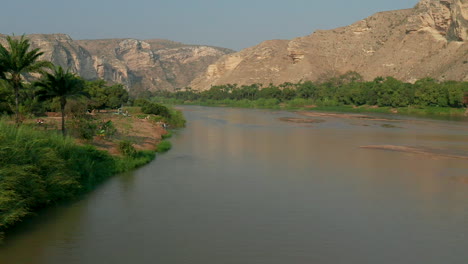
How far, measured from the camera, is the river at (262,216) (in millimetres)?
12406

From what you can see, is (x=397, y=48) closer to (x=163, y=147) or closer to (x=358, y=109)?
(x=358, y=109)

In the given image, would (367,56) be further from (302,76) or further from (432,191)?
(432,191)

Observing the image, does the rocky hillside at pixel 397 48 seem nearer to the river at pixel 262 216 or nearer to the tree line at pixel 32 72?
the river at pixel 262 216

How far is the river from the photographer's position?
12406 millimetres

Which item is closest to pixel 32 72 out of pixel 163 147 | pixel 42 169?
pixel 163 147

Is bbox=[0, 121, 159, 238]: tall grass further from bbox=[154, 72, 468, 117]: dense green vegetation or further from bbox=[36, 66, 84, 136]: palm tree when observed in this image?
bbox=[154, 72, 468, 117]: dense green vegetation

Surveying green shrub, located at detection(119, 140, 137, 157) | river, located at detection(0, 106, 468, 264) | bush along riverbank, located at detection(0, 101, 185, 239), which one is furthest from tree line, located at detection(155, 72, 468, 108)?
bush along riverbank, located at detection(0, 101, 185, 239)

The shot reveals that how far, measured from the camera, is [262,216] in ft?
52.4

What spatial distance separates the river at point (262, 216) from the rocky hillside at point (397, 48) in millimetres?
94606

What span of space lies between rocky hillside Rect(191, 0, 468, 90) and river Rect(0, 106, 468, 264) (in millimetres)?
94606

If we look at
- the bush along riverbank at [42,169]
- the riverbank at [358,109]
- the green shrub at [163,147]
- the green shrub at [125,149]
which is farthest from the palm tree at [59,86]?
the riverbank at [358,109]

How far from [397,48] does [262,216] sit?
502 ft

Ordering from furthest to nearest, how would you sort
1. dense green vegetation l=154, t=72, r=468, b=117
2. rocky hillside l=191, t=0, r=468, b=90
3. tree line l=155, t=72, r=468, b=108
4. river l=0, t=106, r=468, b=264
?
1. rocky hillside l=191, t=0, r=468, b=90
2. dense green vegetation l=154, t=72, r=468, b=117
3. tree line l=155, t=72, r=468, b=108
4. river l=0, t=106, r=468, b=264

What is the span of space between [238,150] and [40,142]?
1810 cm
